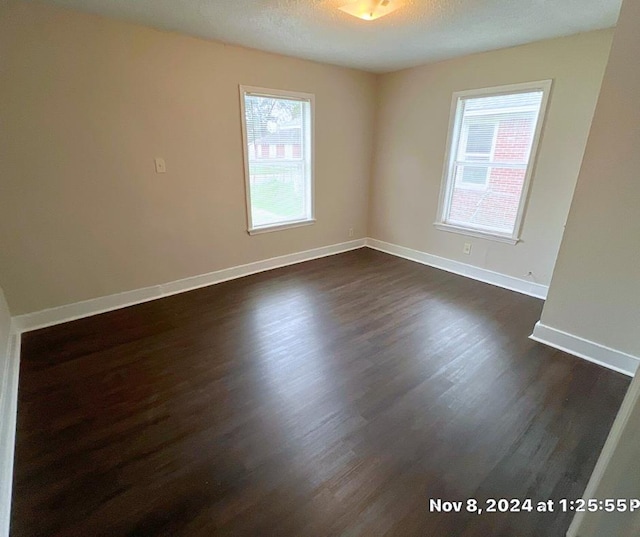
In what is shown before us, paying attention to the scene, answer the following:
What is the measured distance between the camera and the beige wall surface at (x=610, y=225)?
1.91 metres

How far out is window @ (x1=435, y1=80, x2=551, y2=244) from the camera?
3150mm

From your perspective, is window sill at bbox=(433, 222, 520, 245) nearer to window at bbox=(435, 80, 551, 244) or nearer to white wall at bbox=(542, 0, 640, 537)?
window at bbox=(435, 80, 551, 244)

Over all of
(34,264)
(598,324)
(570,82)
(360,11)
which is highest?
(360,11)

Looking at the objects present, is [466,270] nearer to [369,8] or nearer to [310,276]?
[310,276]

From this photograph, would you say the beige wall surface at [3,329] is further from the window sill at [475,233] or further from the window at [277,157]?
the window sill at [475,233]

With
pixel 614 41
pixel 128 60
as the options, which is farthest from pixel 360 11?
pixel 128 60

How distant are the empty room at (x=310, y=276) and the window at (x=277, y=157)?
3cm

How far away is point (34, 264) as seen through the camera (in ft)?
8.45

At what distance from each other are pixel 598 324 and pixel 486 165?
1.98 metres

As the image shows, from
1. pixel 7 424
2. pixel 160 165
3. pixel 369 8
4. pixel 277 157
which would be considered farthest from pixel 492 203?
pixel 7 424

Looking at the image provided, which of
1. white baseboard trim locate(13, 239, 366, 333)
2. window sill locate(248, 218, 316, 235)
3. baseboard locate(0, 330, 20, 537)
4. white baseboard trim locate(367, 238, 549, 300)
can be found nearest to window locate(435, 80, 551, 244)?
white baseboard trim locate(367, 238, 549, 300)

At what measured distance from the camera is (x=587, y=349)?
7.70 ft

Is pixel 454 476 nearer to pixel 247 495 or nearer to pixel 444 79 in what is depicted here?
pixel 247 495

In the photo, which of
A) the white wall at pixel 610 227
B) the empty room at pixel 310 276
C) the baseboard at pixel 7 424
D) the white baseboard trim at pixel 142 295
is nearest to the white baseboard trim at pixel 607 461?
the empty room at pixel 310 276
